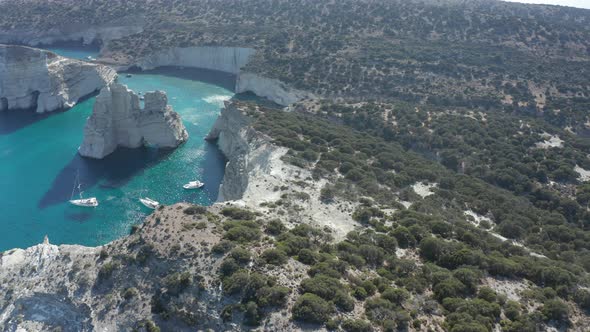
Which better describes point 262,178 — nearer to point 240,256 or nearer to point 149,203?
point 149,203

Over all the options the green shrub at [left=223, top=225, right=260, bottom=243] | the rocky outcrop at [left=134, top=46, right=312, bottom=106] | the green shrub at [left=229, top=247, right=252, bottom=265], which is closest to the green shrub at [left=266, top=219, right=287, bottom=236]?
the green shrub at [left=223, top=225, right=260, bottom=243]

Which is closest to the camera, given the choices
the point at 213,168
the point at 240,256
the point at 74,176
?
the point at 240,256

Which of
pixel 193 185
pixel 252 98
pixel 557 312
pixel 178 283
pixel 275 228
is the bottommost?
pixel 193 185

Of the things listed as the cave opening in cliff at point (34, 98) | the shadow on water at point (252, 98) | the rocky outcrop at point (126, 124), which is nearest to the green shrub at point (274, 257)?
the rocky outcrop at point (126, 124)

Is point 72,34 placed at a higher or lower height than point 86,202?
higher

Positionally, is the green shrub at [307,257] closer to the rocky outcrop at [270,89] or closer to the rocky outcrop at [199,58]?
the rocky outcrop at [270,89]

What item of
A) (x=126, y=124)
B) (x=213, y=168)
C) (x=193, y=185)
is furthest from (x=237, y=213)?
(x=126, y=124)
